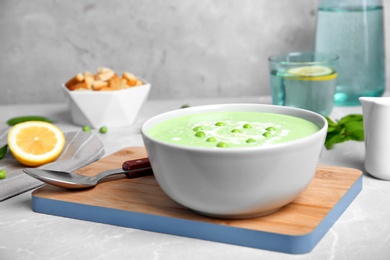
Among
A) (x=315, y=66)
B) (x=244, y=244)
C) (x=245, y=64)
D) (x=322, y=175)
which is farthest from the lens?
(x=245, y=64)

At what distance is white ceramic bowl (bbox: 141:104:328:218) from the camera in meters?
0.90

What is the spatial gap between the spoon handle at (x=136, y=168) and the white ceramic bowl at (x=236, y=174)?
211 mm

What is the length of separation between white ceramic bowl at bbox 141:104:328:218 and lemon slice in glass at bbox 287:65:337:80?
73 cm

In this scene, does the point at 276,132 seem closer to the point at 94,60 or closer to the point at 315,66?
the point at 315,66

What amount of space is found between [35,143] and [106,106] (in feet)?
1.26

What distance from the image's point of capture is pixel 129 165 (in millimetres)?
1188

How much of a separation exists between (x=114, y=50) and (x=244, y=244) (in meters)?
1.31

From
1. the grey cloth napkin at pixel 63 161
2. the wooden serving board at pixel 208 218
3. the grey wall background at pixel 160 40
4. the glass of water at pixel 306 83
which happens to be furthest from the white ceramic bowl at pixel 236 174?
the grey wall background at pixel 160 40

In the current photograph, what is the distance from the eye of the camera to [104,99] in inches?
67.4

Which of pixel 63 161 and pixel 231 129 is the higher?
pixel 231 129

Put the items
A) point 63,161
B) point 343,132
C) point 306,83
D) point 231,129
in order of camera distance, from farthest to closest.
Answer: point 306,83 < point 343,132 < point 63,161 < point 231,129

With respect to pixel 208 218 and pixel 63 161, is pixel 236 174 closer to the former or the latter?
pixel 208 218

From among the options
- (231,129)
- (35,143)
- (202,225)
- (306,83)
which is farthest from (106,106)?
(202,225)

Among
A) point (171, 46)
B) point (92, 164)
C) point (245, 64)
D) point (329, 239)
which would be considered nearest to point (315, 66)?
point (245, 64)
